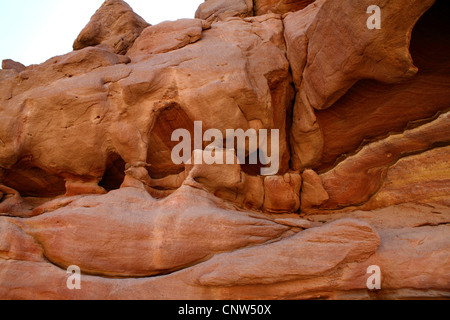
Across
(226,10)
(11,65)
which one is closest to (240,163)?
(226,10)

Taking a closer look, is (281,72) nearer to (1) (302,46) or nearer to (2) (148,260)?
(1) (302,46)

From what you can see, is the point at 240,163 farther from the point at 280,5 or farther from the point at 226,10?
the point at 226,10

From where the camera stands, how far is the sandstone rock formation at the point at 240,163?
3.15 metres

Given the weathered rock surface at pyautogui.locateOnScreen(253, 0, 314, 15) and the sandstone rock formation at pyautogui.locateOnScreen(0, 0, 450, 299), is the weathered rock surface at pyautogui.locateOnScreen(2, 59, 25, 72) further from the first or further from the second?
the weathered rock surface at pyautogui.locateOnScreen(253, 0, 314, 15)

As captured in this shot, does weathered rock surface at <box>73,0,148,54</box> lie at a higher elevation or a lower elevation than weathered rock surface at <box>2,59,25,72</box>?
higher

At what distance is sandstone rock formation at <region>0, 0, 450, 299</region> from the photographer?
315 cm

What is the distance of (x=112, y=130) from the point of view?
4699 millimetres

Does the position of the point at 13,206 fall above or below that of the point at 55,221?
above

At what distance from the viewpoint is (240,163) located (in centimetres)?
490

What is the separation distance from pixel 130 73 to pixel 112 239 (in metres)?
2.91

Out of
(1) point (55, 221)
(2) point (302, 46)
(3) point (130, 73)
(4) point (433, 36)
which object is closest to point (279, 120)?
(2) point (302, 46)

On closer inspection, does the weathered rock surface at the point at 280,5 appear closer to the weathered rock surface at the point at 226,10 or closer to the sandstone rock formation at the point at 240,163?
the weathered rock surface at the point at 226,10

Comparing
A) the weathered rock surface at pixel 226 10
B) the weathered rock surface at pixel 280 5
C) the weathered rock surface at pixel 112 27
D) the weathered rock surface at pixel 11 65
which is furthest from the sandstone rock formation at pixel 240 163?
the weathered rock surface at pixel 226 10

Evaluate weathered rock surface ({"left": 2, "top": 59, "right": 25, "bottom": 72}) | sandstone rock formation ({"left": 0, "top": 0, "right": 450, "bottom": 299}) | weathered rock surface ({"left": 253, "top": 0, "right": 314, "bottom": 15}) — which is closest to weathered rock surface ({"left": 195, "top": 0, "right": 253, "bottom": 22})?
weathered rock surface ({"left": 253, "top": 0, "right": 314, "bottom": 15})
